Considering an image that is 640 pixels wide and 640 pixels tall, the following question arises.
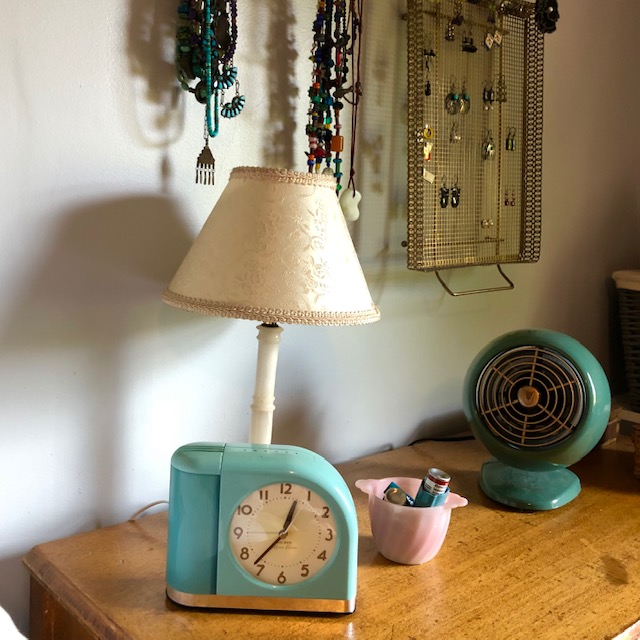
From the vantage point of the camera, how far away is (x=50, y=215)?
90cm

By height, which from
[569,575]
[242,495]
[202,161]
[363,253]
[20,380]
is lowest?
[569,575]

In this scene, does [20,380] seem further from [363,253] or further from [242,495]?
[363,253]

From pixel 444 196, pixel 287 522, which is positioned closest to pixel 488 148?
pixel 444 196

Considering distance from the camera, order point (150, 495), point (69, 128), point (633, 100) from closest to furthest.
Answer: point (69, 128) → point (150, 495) → point (633, 100)

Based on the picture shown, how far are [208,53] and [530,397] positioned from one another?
26.1 inches

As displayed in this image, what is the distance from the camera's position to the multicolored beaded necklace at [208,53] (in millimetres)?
948

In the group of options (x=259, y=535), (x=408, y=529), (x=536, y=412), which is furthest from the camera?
(x=536, y=412)

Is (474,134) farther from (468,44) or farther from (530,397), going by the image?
(530,397)

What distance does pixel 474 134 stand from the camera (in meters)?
1.32

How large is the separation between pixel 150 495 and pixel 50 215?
41 cm

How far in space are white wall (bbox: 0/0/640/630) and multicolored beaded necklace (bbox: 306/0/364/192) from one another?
35 mm

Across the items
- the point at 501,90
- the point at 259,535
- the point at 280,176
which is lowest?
the point at 259,535

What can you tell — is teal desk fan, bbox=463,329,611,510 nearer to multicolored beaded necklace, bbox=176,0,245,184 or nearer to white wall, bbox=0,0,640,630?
white wall, bbox=0,0,640,630

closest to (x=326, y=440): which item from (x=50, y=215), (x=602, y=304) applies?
(x=50, y=215)
